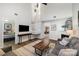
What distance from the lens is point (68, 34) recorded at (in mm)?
1996

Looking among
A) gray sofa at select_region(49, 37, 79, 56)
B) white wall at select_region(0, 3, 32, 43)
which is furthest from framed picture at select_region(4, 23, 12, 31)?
gray sofa at select_region(49, 37, 79, 56)

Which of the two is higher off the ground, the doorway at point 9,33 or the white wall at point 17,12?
the white wall at point 17,12

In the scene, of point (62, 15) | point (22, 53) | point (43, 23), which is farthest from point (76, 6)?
point (22, 53)

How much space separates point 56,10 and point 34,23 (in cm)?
50

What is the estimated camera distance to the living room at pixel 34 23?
6.49 feet

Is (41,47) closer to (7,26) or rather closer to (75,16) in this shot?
(7,26)

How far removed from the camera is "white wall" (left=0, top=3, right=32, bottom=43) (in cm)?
195

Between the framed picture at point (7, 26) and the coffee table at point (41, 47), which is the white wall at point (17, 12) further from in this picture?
the coffee table at point (41, 47)

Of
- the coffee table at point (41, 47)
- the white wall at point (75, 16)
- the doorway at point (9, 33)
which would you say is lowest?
the coffee table at point (41, 47)

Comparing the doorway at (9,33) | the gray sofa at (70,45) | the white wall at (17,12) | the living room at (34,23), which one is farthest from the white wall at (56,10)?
the doorway at (9,33)

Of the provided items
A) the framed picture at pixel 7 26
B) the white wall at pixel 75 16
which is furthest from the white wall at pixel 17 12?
the white wall at pixel 75 16

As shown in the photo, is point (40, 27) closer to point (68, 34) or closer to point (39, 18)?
point (39, 18)

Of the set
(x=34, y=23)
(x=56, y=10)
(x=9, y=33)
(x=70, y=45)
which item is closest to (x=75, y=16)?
(x=56, y=10)

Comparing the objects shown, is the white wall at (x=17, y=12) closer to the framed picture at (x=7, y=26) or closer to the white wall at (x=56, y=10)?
the framed picture at (x=7, y=26)
